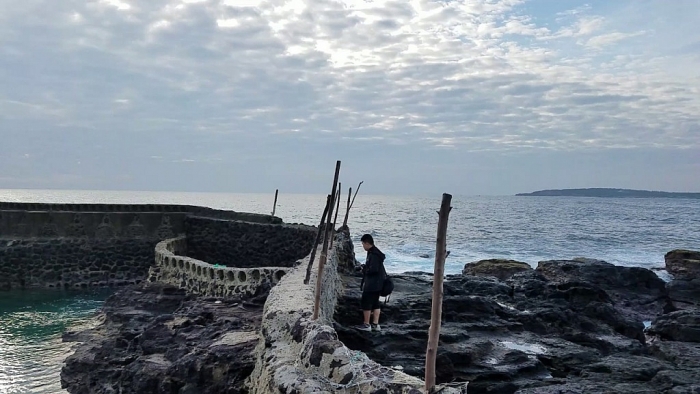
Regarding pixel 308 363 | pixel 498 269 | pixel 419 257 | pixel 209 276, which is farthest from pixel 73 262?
pixel 419 257

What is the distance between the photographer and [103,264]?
22.6 metres

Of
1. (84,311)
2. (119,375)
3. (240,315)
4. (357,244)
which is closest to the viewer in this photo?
(119,375)

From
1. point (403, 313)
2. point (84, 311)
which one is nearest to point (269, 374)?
point (403, 313)

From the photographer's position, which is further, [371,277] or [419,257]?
[419,257]

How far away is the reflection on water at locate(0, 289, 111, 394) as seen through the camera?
11452 millimetres

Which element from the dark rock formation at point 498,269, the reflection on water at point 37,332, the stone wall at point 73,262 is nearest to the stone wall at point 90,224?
the stone wall at point 73,262

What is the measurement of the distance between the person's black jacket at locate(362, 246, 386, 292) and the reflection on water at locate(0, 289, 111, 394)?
6037mm

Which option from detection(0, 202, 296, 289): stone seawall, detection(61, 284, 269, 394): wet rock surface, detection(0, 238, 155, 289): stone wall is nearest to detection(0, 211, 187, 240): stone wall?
detection(0, 202, 296, 289): stone seawall

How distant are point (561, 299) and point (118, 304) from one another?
12027 mm

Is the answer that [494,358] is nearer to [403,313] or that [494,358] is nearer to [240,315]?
[403,313]

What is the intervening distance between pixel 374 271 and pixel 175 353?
3.66m

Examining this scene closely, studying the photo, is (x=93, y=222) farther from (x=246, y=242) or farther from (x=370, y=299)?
(x=370, y=299)

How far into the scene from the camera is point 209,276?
14.8m

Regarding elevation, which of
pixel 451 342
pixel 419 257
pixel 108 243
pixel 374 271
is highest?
pixel 374 271
